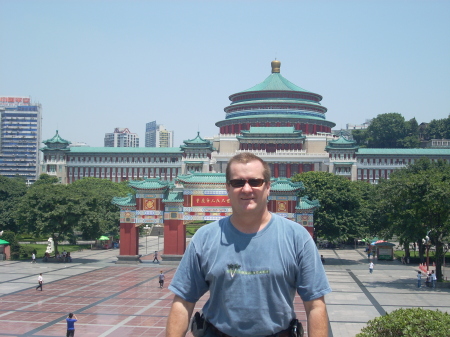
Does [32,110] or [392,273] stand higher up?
[32,110]

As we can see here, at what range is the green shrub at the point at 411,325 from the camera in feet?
45.4

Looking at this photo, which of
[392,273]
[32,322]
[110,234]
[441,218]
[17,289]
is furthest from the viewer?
[110,234]

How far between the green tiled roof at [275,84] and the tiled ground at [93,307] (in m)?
76.2

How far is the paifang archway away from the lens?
45.2 m

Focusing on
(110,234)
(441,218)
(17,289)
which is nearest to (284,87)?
(110,234)

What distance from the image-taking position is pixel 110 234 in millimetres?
61219

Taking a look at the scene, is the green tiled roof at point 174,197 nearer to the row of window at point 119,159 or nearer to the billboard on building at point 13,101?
the row of window at point 119,159

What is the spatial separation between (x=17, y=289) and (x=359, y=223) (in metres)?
31.1

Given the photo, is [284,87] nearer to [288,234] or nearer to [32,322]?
[32,322]

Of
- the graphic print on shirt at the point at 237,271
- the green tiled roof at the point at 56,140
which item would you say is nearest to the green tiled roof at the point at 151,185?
the graphic print on shirt at the point at 237,271

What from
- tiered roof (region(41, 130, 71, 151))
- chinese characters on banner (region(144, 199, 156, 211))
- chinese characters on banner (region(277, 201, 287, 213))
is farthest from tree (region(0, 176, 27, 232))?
tiered roof (region(41, 130, 71, 151))

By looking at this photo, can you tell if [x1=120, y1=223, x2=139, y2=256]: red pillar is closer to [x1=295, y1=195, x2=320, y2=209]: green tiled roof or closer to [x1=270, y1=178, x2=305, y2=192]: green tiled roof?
[x1=270, y1=178, x2=305, y2=192]: green tiled roof

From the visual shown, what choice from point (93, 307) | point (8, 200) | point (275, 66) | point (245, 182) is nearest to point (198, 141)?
point (275, 66)

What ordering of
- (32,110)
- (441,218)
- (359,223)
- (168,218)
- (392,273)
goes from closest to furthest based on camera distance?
(441,218) → (392,273) → (168,218) → (359,223) → (32,110)
